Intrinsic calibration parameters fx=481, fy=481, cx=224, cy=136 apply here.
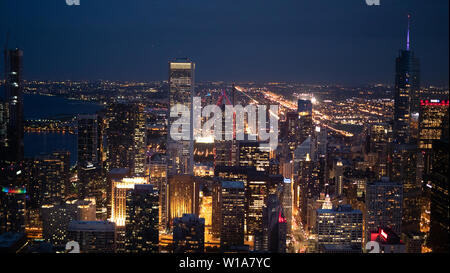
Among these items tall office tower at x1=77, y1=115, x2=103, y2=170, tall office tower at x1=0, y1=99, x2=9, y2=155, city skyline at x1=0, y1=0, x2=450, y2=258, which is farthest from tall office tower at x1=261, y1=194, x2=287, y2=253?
tall office tower at x1=0, y1=99, x2=9, y2=155

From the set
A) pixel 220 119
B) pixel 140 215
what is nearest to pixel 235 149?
pixel 220 119

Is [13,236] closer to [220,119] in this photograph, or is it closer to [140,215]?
[140,215]

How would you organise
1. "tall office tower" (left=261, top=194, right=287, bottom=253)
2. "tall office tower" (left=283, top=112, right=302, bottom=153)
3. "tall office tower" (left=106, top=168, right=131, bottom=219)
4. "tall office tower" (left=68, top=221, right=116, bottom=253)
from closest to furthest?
"tall office tower" (left=261, top=194, right=287, bottom=253) → "tall office tower" (left=68, top=221, right=116, bottom=253) → "tall office tower" (left=106, top=168, right=131, bottom=219) → "tall office tower" (left=283, top=112, right=302, bottom=153)

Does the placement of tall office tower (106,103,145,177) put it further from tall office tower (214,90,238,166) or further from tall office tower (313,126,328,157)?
tall office tower (313,126,328,157)

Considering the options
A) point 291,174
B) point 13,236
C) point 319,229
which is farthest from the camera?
point 291,174

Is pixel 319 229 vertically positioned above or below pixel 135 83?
below

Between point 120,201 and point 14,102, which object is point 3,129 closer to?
point 14,102

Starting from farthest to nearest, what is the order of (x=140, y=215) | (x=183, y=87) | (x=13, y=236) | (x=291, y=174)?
(x=291, y=174) < (x=183, y=87) < (x=140, y=215) < (x=13, y=236)
